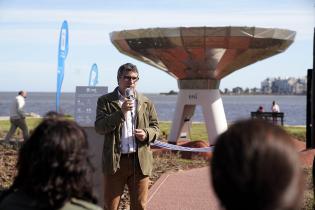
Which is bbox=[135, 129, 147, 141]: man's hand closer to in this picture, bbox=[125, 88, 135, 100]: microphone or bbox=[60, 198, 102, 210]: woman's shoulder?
bbox=[125, 88, 135, 100]: microphone

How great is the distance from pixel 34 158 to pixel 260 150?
97 cm

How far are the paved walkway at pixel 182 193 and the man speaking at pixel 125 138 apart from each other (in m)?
2.28

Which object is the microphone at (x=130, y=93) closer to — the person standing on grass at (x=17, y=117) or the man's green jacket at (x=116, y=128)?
the man's green jacket at (x=116, y=128)

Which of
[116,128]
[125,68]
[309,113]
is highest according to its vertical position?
[125,68]

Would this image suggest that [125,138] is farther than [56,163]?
Yes

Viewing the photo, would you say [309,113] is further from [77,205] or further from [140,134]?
[77,205]

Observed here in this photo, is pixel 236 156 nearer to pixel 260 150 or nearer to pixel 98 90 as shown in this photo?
pixel 260 150

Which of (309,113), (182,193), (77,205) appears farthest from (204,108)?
(77,205)

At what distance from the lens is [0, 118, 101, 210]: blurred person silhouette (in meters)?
2.33

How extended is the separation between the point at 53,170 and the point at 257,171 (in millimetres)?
905

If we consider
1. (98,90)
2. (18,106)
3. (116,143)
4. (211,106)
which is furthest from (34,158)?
(211,106)

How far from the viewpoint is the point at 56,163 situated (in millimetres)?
2338

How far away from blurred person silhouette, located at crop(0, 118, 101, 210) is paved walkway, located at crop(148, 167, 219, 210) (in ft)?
17.4

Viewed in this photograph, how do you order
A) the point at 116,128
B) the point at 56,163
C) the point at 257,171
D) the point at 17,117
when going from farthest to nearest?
the point at 17,117
the point at 116,128
the point at 56,163
the point at 257,171
